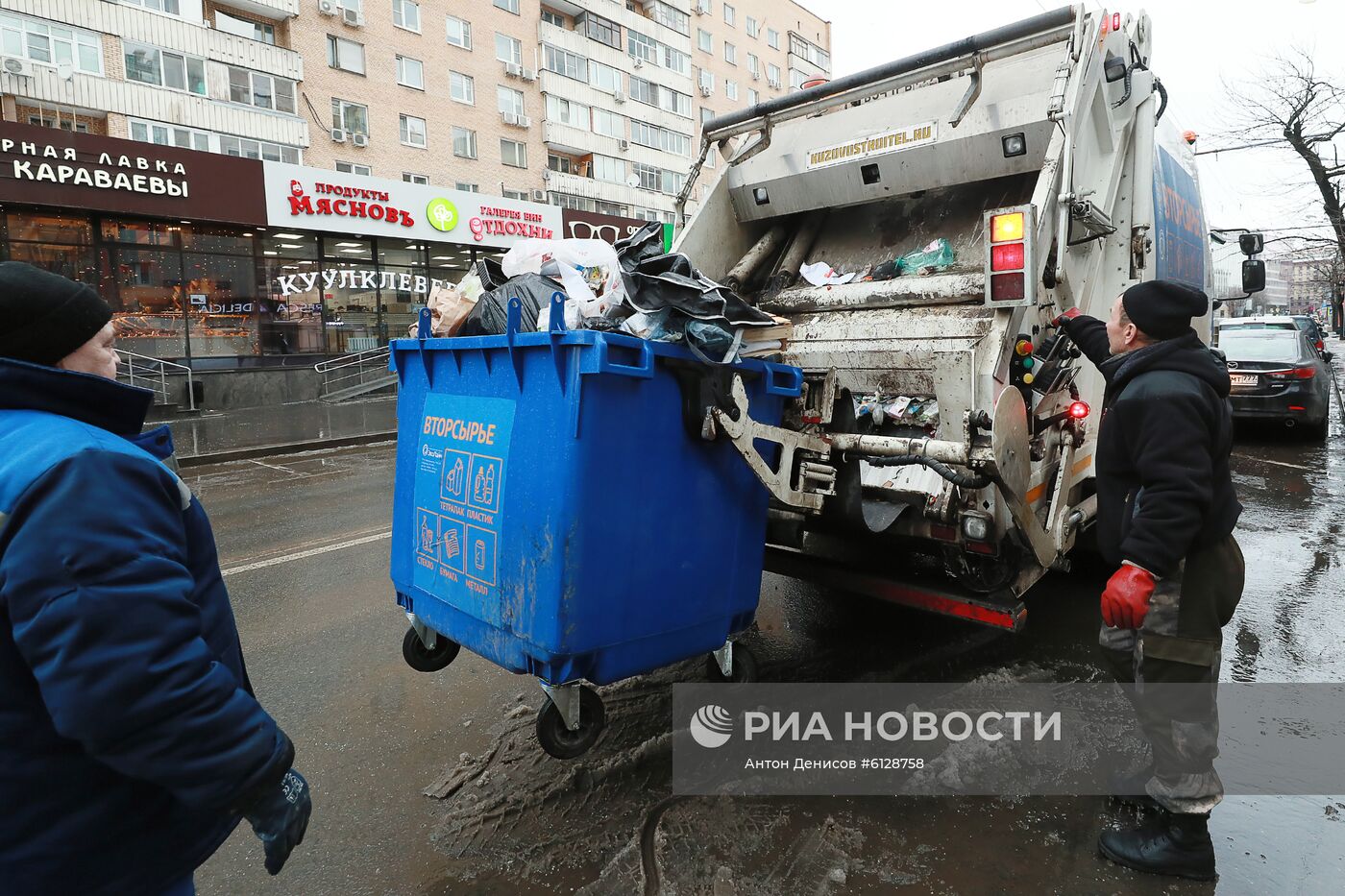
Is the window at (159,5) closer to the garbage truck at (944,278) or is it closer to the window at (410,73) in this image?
the window at (410,73)

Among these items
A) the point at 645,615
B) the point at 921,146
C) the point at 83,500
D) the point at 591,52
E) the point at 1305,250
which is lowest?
the point at 645,615

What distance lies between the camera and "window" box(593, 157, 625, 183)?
32062 mm

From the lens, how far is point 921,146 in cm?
405

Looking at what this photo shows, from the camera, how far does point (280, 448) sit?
11.0 metres

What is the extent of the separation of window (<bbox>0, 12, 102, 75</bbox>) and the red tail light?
2483 centimetres

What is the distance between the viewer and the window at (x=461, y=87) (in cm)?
2741

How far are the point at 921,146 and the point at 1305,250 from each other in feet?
92.5

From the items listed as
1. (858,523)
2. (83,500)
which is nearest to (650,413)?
(858,523)

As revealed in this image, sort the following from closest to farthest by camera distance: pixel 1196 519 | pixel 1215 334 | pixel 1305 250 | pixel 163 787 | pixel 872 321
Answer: pixel 163 787, pixel 1196 519, pixel 872 321, pixel 1215 334, pixel 1305 250

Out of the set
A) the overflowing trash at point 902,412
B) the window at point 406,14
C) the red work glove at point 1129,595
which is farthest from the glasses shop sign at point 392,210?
the red work glove at point 1129,595

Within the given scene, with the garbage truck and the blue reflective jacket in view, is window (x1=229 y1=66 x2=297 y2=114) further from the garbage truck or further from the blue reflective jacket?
the blue reflective jacket

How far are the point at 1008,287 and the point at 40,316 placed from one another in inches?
116

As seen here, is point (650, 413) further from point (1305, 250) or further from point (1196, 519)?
point (1305, 250)

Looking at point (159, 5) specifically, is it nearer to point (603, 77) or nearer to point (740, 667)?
point (603, 77)
